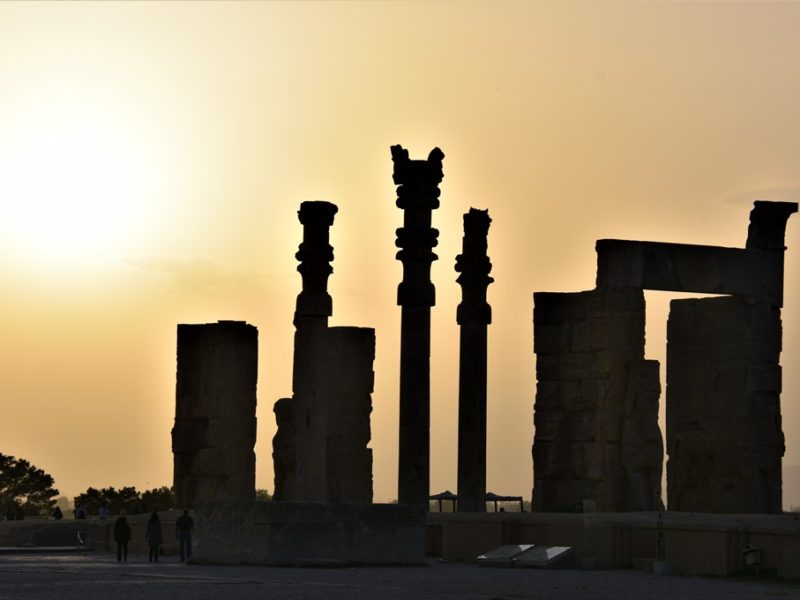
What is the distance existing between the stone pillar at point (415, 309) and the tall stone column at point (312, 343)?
1518mm

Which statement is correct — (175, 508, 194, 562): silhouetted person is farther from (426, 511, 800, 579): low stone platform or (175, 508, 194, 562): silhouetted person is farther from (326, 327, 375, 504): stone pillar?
(326, 327, 375, 504): stone pillar

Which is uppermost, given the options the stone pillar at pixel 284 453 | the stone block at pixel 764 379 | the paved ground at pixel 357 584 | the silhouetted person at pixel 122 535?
the stone block at pixel 764 379

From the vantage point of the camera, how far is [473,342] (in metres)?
39.5

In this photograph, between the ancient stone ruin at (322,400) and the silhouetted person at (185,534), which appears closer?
the silhouetted person at (185,534)

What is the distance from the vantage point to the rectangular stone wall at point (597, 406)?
110 feet

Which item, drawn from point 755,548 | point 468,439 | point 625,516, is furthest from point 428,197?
point 755,548

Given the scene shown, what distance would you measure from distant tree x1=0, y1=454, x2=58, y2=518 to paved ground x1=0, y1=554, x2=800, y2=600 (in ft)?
112

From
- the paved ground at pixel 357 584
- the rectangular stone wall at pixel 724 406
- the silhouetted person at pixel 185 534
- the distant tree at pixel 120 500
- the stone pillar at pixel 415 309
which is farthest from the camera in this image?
the distant tree at pixel 120 500

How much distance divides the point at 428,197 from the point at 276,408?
5.87 meters

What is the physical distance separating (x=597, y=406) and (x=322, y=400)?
5.91 m

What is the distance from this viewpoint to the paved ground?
2108 cm

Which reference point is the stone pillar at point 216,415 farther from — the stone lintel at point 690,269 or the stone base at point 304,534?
the stone base at point 304,534

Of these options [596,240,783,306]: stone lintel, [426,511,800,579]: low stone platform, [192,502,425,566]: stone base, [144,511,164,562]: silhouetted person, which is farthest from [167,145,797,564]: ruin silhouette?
[144,511,164,562]: silhouetted person

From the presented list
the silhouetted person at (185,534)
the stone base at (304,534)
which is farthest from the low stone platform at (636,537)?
the silhouetted person at (185,534)
